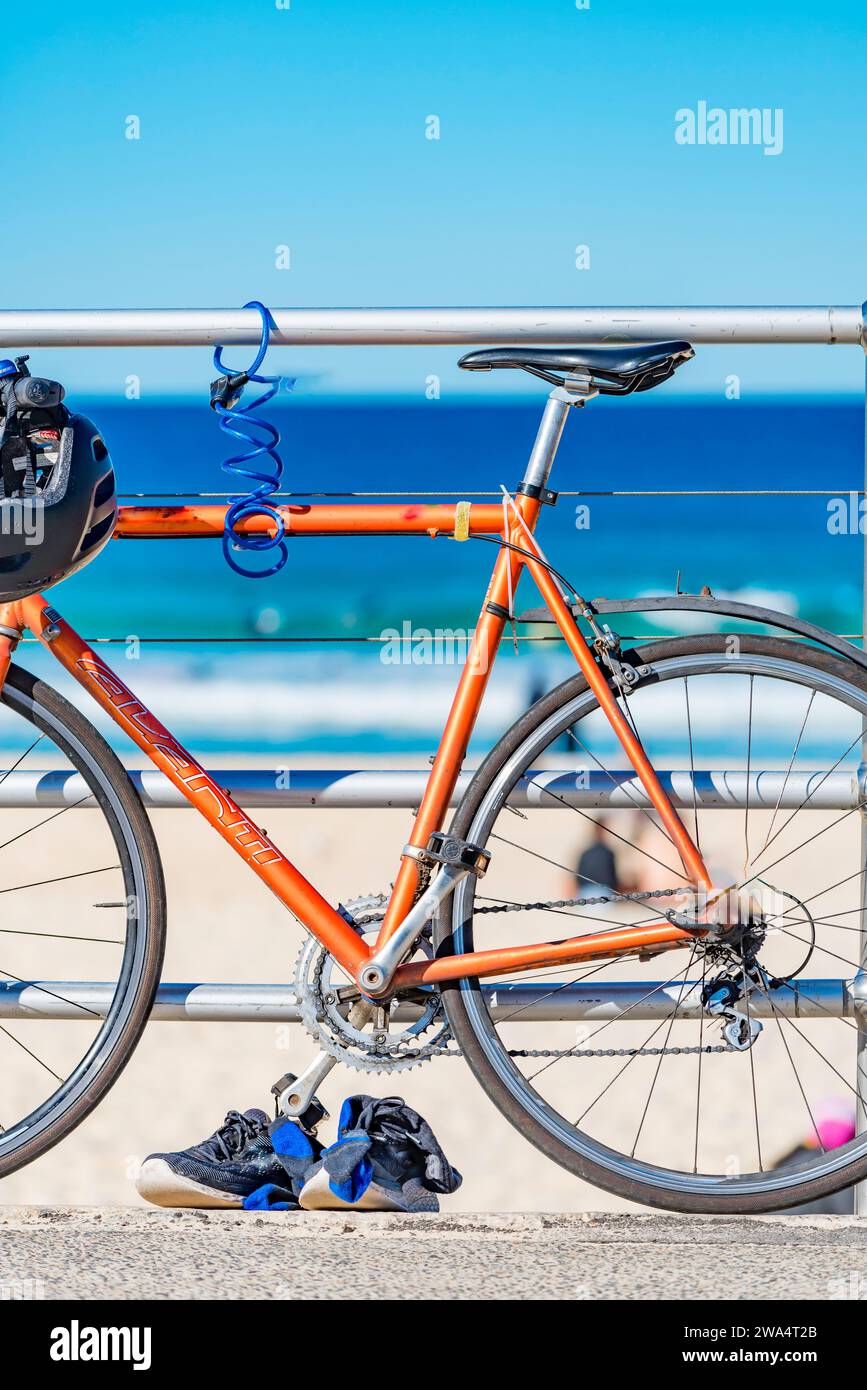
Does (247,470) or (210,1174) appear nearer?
(210,1174)

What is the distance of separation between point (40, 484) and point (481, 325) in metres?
0.73

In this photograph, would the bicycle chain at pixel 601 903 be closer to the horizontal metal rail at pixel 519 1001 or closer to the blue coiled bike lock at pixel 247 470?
the horizontal metal rail at pixel 519 1001

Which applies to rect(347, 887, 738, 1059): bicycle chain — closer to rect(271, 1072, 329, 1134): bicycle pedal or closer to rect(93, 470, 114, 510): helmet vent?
rect(271, 1072, 329, 1134): bicycle pedal

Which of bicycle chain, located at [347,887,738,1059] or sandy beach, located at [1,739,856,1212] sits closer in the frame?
bicycle chain, located at [347,887,738,1059]

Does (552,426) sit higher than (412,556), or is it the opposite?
(412,556)

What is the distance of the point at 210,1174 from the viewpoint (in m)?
2.06

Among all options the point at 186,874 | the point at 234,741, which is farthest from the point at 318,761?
the point at 186,874

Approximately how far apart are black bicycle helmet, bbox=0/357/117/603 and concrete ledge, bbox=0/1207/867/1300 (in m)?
0.92

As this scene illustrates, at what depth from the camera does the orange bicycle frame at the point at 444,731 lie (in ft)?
6.72

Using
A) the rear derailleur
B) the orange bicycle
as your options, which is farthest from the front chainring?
the rear derailleur

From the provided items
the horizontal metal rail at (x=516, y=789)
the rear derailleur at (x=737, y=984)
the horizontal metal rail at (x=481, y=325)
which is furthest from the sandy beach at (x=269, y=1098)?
the horizontal metal rail at (x=481, y=325)

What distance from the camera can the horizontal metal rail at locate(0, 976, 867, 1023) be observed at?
2.15 meters

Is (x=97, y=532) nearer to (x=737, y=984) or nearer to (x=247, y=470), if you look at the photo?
(x=247, y=470)

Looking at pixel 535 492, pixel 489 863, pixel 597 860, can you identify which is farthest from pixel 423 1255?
pixel 597 860
